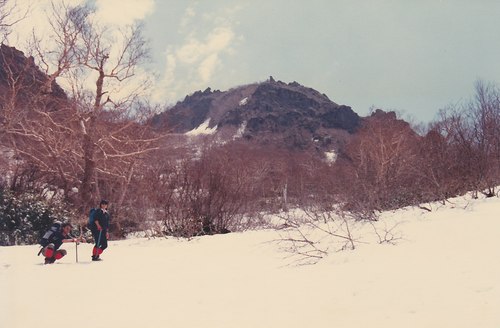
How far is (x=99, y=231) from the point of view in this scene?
9.44 metres

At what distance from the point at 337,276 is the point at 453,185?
892 centimetres

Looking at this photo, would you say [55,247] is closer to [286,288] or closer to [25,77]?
[286,288]

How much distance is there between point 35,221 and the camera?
1595 centimetres

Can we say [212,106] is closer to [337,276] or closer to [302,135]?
[302,135]

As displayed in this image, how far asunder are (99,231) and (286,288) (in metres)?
5.45

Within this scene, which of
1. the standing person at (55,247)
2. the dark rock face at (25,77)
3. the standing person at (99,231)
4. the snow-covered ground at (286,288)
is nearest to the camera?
the snow-covered ground at (286,288)

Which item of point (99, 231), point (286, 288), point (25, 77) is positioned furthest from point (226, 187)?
point (25, 77)

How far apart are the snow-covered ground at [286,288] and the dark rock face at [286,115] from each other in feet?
292

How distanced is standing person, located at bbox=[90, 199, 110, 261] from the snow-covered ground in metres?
0.73

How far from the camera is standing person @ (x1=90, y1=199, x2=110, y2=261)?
30.5 feet

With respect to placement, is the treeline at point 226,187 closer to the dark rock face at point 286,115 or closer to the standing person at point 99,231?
the standing person at point 99,231

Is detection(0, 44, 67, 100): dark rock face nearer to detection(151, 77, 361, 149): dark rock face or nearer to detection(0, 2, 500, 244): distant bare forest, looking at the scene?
detection(0, 2, 500, 244): distant bare forest

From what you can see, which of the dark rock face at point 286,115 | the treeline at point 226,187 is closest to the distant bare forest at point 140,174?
the treeline at point 226,187

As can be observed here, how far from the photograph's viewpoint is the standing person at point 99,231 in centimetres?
929
